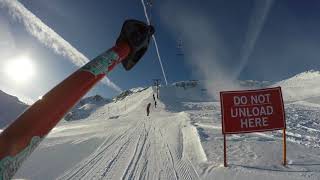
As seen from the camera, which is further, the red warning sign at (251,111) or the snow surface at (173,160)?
the red warning sign at (251,111)

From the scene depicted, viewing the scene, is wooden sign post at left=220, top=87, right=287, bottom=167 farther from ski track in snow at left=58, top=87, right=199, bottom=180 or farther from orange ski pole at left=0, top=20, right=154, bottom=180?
orange ski pole at left=0, top=20, right=154, bottom=180

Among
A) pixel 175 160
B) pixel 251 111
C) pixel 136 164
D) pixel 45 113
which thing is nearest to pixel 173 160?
pixel 175 160

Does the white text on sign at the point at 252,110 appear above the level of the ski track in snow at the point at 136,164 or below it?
above

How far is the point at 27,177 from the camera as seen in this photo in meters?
9.37

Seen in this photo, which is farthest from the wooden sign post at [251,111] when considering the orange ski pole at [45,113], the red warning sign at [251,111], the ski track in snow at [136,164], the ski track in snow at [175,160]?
the orange ski pole at [45,113]

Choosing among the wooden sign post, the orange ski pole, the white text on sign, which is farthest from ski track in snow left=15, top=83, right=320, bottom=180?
the orange ski pole

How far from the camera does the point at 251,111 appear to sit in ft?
35.6

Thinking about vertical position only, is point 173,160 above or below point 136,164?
above

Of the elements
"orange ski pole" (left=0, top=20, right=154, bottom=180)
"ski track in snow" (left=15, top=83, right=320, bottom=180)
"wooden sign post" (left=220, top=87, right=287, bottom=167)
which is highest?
"wooden sign post" (left=220, top=87, right=287, bottom=167)

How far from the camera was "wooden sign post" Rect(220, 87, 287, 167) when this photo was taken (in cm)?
1079

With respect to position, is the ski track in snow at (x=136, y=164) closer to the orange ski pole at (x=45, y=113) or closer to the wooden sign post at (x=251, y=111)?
the wooden sign post at (x=251, y=111)

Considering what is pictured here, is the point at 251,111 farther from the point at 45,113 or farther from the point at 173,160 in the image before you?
the point at 45,113

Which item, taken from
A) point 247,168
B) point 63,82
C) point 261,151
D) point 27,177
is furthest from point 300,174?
point 63,82

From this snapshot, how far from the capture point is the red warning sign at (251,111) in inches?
425
